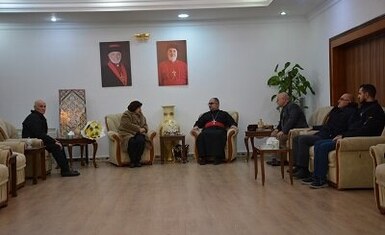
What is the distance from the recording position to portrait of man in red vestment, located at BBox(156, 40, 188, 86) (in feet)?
33.0

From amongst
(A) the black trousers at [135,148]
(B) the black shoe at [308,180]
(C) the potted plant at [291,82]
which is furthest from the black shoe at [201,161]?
(B) the black shoe at [308,180]

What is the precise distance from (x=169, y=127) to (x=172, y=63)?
1405 mm

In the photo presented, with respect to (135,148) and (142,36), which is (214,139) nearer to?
(135,148)

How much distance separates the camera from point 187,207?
5.28 metres

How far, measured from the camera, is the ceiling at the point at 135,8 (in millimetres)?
8672

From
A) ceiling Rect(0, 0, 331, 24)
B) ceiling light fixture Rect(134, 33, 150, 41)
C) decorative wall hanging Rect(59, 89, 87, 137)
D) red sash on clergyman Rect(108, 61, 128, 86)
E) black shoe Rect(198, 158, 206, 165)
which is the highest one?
ceiling Rect(0, 0, 331, 24)

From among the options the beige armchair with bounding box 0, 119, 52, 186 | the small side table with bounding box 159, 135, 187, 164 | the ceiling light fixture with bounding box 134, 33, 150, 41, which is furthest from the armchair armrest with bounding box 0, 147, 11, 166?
the ceiling light fixture with bounding box 134, 33, 150, 41

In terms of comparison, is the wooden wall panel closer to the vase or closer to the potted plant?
the potted plant

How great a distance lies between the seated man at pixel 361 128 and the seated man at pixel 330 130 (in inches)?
8.4

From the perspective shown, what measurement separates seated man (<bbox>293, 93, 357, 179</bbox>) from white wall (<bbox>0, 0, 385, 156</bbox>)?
10.1ft

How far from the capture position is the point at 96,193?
6.30 m

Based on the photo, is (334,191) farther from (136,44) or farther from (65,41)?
(65,41)

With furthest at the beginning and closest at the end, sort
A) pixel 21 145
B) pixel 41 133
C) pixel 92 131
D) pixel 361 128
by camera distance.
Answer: pixel 92 131
pixel 41 133
pixel 21 145
pixel 361 128

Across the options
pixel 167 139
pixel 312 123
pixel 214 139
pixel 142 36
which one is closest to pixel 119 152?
pixel 167 139
